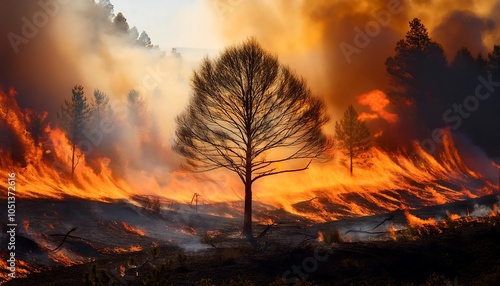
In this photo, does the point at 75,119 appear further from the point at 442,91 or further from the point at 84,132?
the point at 442,91

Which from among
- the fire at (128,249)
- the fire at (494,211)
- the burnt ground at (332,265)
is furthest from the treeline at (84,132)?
the fire at (494,211)

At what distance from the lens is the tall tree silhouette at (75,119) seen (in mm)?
39344

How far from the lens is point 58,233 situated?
18.4 meters

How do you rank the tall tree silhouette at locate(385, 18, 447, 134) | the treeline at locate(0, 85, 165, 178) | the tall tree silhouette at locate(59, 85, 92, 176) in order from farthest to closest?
the tall tree silhouette at locate(385, 18, 447, 134)
the tall tree silhouette at locate(59, 85, 92, 176)
the treeline at locate(0, 85, 165, 178)

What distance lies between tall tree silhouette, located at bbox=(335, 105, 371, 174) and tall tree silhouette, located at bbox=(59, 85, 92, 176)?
89.7 ft

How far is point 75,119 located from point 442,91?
47097 mm

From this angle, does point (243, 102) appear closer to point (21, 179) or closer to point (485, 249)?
point (485, 249)

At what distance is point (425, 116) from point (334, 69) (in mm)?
14247

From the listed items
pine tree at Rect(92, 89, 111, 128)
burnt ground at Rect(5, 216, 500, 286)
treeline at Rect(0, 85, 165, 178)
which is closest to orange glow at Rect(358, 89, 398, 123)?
treeline at Rect(0, 85, 165, 178)

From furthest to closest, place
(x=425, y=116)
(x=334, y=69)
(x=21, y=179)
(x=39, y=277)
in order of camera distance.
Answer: (x=334, y=69), (x=425, y=116), (x=21, y=179), (x=39, y=277)

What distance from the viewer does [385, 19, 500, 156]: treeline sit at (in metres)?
61.7

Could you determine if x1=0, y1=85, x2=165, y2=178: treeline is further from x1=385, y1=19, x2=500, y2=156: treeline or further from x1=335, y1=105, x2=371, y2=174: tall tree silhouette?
x1=385, y1=19, x2=500, y2=156: treeline

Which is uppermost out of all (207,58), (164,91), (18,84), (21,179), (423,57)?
(423,57)

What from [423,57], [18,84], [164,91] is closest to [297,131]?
[18,84]
